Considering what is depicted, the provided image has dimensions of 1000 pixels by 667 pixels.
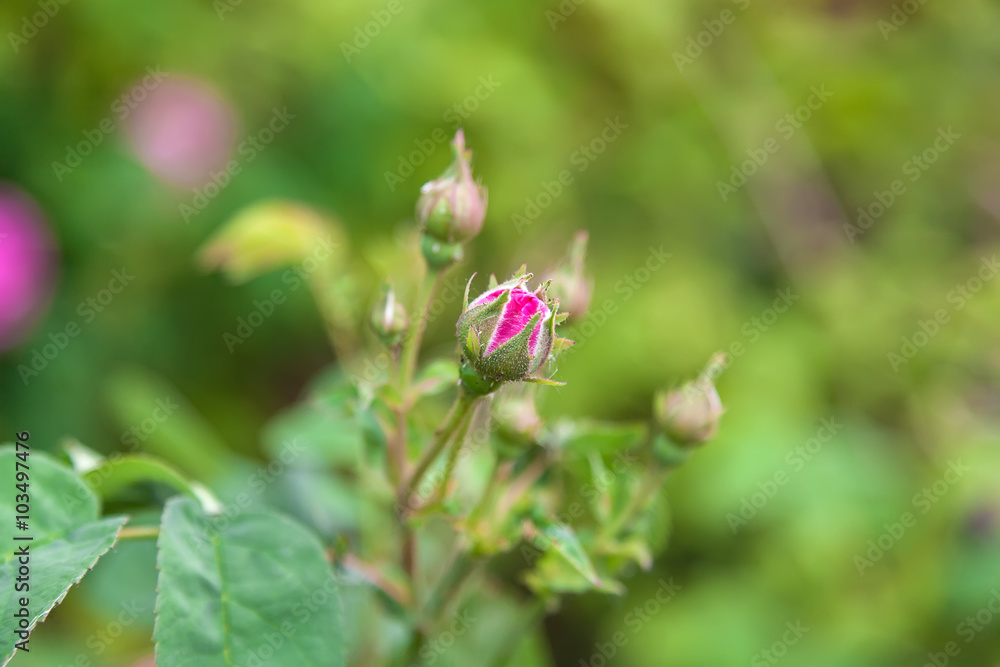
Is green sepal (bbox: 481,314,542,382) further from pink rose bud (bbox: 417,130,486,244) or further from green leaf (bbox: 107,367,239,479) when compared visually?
green leaf (bbox: 107,367,239,479)

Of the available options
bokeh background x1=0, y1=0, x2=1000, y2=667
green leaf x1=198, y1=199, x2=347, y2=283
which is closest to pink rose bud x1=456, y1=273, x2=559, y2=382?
green leaf x1=198, y1=199, x2=347, y2=283

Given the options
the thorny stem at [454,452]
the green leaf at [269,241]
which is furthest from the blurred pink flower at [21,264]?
the thorny stem at [454,452]

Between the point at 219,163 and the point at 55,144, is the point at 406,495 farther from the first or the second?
the point at 55,144

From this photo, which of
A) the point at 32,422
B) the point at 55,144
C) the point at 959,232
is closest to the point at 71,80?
the point at 55,144

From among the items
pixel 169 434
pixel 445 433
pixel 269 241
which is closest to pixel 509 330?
pixel 445 433

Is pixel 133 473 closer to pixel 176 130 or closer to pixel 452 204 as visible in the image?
pixel 452 204

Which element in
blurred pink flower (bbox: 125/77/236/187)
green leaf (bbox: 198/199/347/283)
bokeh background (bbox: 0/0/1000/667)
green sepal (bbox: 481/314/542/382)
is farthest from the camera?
blurred pink flower (bbox: 125/77/236/187)

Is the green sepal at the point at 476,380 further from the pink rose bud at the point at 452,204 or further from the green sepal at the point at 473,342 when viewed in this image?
the pink rose bud at the point at 452,204
